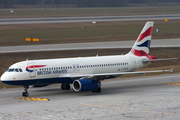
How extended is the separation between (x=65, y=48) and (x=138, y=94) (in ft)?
124

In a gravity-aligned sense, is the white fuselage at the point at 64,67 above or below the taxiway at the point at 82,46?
below

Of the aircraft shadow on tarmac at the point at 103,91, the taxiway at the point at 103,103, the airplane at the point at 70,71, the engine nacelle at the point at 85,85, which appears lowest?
the taxiway at the point at 103,103

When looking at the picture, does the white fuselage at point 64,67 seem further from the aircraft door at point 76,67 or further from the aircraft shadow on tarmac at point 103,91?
the aircraft shadow on tarmac at point 103,91

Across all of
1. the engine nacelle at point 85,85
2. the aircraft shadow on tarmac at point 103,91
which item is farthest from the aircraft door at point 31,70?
the engine nacelle at point 85,85

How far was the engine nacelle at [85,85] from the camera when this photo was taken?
3428 cm

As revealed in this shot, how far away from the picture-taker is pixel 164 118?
80.8 feet

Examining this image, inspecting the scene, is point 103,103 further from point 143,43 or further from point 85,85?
point 143,43

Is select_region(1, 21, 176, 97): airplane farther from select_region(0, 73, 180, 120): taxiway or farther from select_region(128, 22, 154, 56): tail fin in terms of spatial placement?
select_region(0, 73, 180, 120): taxiway

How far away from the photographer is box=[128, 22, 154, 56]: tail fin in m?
43.5

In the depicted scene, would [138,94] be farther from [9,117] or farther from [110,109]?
[9,117]

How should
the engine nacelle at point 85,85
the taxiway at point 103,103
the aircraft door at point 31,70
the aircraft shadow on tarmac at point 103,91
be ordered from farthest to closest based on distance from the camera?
1. the aircraft shadow on tarmac at point 103,91
2. the engine nacelle at point 85,85
3. the aircraft door at point 31,70
4. the taxiway at point 103,103

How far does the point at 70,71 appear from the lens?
3666 centimetres

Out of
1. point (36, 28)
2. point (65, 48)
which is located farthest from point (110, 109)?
point (36, 28)

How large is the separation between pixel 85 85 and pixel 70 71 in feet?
10.3
